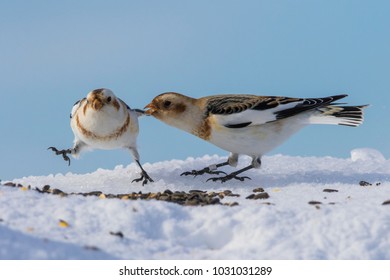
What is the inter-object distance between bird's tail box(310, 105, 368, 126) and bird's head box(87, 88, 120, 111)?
2614 millimetres

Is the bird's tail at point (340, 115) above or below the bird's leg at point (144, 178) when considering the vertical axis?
above

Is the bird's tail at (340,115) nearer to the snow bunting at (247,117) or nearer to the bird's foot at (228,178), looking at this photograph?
the snow bunting at (247,117)

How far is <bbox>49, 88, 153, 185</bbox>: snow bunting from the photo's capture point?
8281mm

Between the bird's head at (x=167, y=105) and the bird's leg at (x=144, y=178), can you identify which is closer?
the bird's head at (x=167, y=105)

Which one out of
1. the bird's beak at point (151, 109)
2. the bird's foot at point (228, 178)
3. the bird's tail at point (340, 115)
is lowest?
the bird's foot at point (228, 178)

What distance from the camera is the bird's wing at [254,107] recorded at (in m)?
8.34

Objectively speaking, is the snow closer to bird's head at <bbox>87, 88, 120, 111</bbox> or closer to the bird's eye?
bird's head at <bbox>87, 88, 120, 111</bbox>

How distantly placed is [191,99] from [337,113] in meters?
1.96

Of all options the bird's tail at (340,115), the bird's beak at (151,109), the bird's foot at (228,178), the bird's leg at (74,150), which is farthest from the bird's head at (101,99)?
the bird's tail at (340,115)

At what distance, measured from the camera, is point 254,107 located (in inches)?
334

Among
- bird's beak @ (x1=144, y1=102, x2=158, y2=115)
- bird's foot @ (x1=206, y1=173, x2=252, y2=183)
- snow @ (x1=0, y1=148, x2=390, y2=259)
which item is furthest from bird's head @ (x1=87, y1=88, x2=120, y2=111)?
snow @ (x1=0, y1=148, x2=390, y2=259)

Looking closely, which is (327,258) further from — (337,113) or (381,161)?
(381,161)

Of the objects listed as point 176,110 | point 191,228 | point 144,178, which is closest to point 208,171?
point 144,178
